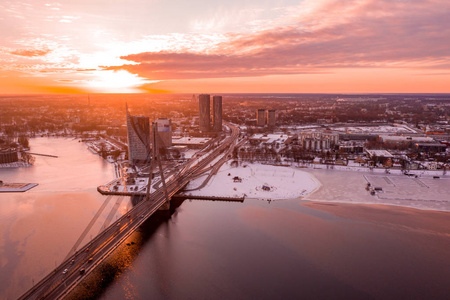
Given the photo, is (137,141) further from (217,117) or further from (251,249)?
(217,117)

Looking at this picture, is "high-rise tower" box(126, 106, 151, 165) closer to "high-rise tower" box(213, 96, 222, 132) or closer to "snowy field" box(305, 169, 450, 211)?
"snowy field" box(305, 169, 450, 211)

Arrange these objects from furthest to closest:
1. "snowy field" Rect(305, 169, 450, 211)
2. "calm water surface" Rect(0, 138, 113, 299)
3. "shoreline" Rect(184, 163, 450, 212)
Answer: "shoreline" Rect(184, 163, 450, 212) < "snowy field" Rect(305, 169, 450, 211) < "calm water surface" Rect(0, 138, 113, 299)

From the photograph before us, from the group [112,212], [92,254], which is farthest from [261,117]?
[92,254]

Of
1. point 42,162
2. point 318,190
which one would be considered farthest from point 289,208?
point 42,162

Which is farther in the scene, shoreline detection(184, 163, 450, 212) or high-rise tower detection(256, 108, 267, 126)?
high-rise tower detection(256, 108, 267, 126)

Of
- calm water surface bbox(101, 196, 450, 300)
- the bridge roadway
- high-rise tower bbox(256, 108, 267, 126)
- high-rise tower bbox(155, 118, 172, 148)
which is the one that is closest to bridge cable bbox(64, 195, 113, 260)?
the bridge roadway

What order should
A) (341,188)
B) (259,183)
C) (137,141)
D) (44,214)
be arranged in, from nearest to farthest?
1. (44,214)
2. (341,188)
3. (259,183)
4. (137,141)

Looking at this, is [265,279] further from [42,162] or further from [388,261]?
[42,162]
